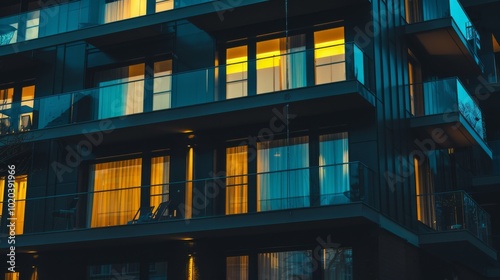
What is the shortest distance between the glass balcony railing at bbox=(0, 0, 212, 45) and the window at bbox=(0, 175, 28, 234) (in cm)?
434

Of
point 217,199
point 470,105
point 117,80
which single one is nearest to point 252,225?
point 217,199

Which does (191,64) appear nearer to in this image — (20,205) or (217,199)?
(217,199)

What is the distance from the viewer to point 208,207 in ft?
72.4

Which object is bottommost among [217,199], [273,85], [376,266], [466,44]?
[376,266]

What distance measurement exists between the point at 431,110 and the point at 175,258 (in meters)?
8.70

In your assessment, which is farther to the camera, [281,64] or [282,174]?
[281,64]

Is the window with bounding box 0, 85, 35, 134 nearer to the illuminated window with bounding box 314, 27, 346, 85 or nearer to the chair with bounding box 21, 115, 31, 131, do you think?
the chair with bounding box 21, 115, 31, 131

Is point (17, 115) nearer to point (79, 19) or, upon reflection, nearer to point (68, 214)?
point (79, 19)

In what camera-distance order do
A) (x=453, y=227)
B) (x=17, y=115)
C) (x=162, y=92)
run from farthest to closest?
1. (x=17, y=115)
2. (x=162, y=92)
3. (x=453, y=227)

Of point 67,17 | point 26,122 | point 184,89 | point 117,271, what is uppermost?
point 67,17

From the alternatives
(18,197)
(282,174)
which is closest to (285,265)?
(282,174)

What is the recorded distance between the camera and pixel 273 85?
22141 mm

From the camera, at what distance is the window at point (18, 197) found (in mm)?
25094

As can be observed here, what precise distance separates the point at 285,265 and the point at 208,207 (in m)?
2.49
